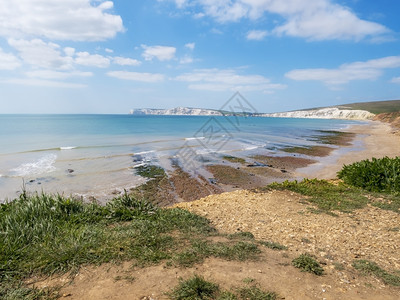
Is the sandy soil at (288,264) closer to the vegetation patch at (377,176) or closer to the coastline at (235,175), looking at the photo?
the vegetation patch at (377,176)

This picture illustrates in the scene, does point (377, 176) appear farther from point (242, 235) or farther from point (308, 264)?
point (308, 264)

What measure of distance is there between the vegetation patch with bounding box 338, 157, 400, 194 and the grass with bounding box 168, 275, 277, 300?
28.3ft

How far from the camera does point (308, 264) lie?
401 cm

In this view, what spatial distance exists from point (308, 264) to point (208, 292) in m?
1.83

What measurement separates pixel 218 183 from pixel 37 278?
11.9 metres

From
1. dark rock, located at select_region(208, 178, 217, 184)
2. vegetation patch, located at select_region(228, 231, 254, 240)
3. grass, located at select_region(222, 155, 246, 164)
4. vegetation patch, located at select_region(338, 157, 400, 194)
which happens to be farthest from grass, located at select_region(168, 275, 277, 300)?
grass, located at select_region(222, 155, 246, 164)

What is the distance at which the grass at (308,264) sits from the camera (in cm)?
390

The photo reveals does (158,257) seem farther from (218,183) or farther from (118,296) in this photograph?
(218,183)

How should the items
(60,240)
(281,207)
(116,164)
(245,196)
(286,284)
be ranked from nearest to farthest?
(286,284)
(60,240)
(281,207)
(245,196)
(116,164)

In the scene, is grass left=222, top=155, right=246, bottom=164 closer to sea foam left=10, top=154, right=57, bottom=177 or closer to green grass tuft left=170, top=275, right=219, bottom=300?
sea foam left=10, top=154, right=57, bottom=177

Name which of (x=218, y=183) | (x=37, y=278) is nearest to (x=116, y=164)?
(x=218, y=183)

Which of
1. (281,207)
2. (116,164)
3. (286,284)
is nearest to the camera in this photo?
(286,284)

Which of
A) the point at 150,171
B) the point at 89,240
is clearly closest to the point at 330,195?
the point at 89,240

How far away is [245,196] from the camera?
30.3ft
